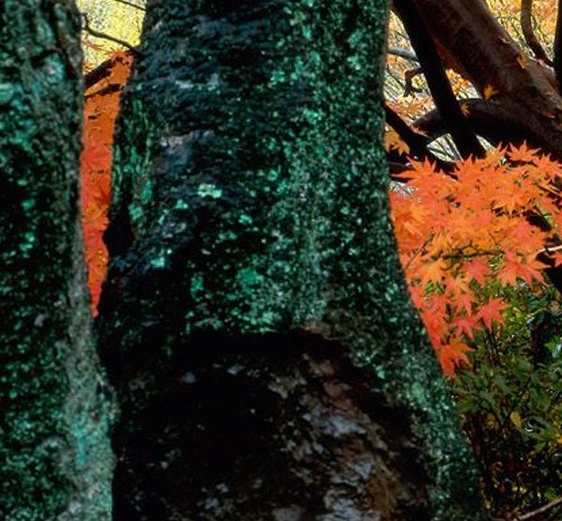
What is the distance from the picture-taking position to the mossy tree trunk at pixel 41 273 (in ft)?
2.97

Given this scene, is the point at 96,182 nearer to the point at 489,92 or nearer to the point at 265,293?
the point at 265,293

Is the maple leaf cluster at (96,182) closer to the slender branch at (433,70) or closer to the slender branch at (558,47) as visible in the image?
the slender branch at (433,70)

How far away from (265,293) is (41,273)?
0.46 meters

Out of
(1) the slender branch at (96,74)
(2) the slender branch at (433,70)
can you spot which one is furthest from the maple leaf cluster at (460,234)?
(1) the slender branch at (96,74)

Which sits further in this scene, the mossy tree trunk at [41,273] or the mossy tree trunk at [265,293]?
the mossy tree trunk at [265,293]

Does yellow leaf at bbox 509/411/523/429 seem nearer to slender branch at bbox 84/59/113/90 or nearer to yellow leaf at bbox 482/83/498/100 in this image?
yellow leaf at bbox 482/83/498/100

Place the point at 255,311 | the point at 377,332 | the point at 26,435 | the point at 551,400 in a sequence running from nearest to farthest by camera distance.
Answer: the point at 26,435 → the point at 255,311 → the point at 377,332 → the point at 551,400

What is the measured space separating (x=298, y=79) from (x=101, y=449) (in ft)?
2.56

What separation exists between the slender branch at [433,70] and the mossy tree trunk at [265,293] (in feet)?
7.36

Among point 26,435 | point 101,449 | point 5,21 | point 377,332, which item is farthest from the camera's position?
point 377,332

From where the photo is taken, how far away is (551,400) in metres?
3.94

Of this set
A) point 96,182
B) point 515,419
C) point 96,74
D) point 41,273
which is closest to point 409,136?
point 515,419

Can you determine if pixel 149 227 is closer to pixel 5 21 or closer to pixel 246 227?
pixel 246 227

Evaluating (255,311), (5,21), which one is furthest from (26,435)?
(5,21)
